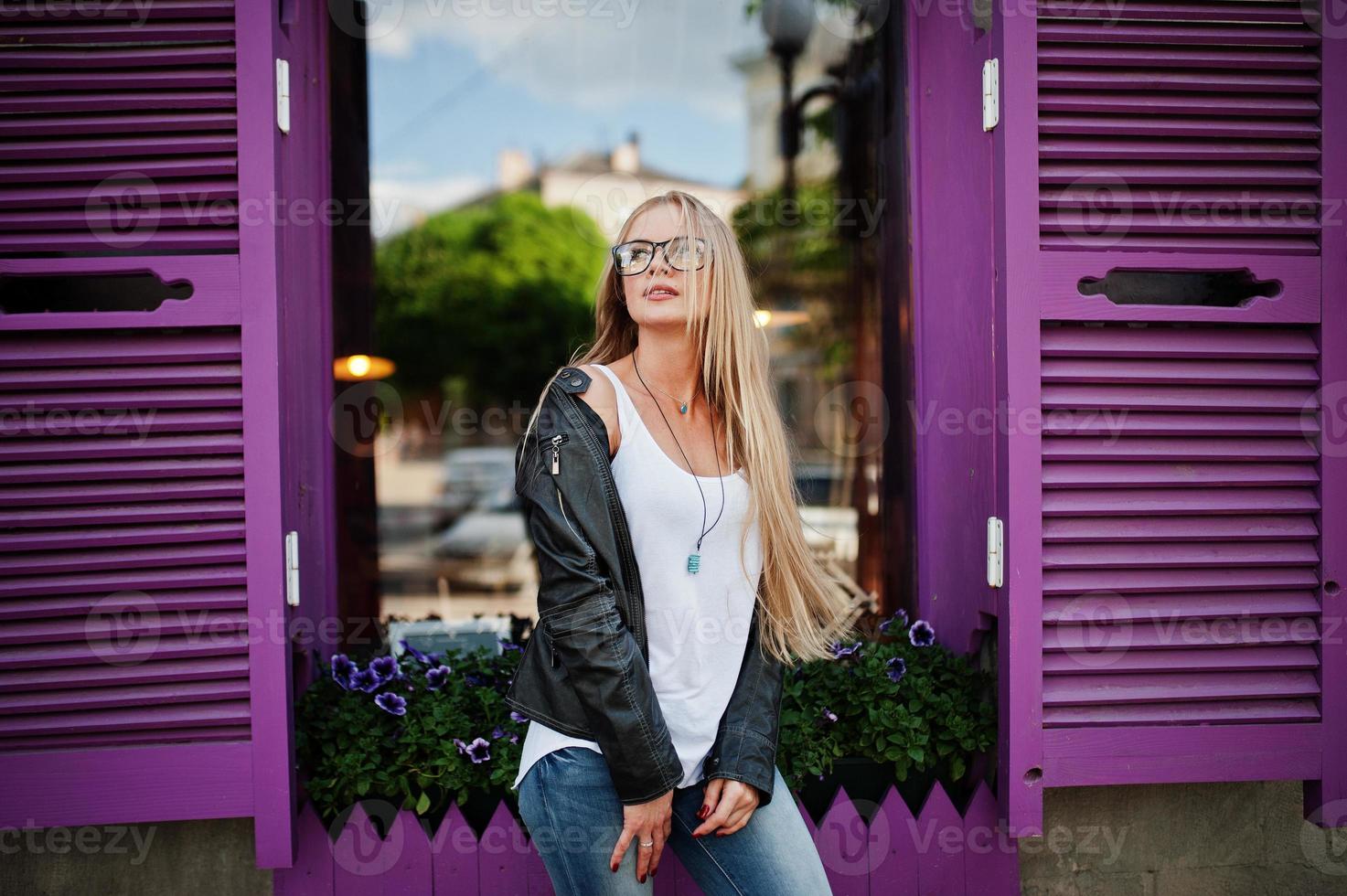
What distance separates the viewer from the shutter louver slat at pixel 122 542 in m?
2.13

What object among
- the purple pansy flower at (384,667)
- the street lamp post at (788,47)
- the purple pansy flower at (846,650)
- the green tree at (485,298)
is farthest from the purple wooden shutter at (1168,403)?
the green tree at (485,298)

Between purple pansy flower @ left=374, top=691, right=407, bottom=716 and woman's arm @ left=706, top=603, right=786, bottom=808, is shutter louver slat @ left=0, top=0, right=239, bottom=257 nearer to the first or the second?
purple pansy flower @ left=374, top=691, right=407, bottom=716

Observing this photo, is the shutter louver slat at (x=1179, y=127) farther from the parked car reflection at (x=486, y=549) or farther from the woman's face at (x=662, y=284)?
the parked car reflection at (x=486, y=549)

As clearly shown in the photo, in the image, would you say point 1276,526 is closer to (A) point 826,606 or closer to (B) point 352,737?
(A) point 826,606

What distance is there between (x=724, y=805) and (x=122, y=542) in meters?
1.57

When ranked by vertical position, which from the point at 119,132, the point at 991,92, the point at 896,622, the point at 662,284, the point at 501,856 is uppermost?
the point at 991,92

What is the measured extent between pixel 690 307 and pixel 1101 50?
1.36 meters

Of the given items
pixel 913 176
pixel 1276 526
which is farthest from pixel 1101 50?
pixel 1276 526

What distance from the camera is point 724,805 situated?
67.8 inches

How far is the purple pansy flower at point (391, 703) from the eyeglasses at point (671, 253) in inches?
52.8

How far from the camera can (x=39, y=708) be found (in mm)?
2127

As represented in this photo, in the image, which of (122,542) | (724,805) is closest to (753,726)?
(724,805)

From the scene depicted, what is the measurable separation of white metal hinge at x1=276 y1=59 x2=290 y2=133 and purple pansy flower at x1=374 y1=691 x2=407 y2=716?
4.99 ft

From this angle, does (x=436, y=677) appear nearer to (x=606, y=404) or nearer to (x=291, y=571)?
(x=291, y=571)
